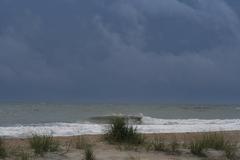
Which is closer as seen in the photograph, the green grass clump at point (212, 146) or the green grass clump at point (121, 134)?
the green grass clump at point (212, 146)

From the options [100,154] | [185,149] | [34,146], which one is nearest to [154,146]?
[185,149]

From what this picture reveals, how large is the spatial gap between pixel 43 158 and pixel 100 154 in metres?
1.31

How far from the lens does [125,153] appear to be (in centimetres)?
1127

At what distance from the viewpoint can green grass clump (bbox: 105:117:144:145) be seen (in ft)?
42.2

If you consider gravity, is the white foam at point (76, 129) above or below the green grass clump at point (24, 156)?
above

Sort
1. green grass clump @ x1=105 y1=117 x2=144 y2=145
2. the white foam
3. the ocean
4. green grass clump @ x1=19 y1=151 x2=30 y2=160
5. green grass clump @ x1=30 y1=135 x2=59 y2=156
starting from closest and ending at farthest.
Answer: green grass clump @ x1=19 y1=151 x2=30 y2=160
green grass clump @ x1=30 y1=135 x2=59 y2=156
green grass clump @ x1=105 y1=117 x2=144 y2=145
the white foam
the ocean

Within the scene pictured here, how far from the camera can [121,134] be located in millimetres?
13023

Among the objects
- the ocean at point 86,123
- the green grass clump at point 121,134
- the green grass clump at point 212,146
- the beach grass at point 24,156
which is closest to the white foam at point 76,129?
the ocean at point 86,123

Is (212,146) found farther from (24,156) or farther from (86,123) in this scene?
(86,123)

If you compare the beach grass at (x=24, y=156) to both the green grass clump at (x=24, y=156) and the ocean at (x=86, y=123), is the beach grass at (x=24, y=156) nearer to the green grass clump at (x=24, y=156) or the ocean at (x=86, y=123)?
the green grass clump at (x=24, y=156)

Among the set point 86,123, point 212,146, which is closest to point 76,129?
point 86,123

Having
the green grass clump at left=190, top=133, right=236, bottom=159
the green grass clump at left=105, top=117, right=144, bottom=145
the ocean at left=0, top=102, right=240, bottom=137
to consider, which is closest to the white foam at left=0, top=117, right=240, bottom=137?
the ocean at left=0, top=102, right=240, bottom=137

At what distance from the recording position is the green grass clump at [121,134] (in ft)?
42.2

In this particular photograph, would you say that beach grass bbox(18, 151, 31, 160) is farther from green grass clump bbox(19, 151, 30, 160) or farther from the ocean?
the ocean
